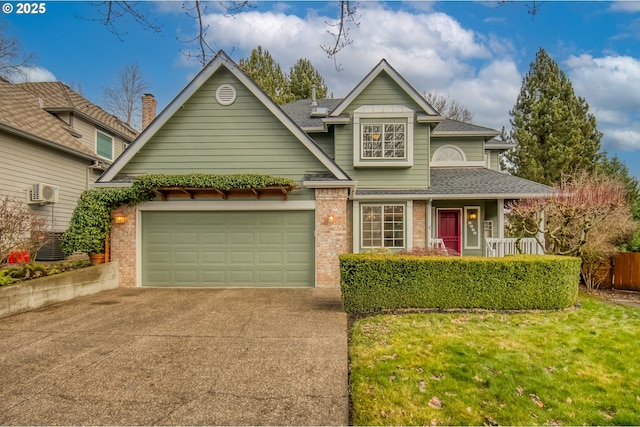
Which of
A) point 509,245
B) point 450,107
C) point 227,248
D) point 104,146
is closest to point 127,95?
point 104,146

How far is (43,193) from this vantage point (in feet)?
41.0

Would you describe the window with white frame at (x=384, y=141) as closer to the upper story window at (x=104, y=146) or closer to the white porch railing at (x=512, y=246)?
the white porch railing at (x=512, y=246)

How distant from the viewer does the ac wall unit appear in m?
12.4

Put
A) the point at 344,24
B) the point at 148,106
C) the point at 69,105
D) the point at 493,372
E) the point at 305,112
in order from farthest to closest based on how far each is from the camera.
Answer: the point at 148,106
the point at 69,105
the point at 305,112
the point at 493,372
the point at 344,24

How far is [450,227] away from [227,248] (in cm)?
842

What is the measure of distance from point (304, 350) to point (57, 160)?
46.9 ft

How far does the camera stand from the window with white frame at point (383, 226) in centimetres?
1174

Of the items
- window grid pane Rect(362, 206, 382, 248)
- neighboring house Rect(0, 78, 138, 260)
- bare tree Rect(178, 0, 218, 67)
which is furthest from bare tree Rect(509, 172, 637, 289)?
neighboring house Rect(0, 78, 138, 260)

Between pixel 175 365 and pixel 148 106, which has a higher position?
pixel 148 106

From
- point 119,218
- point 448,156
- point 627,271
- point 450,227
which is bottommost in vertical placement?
point 627,271

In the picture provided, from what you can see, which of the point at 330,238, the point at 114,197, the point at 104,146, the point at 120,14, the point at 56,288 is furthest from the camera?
the point at 104,146

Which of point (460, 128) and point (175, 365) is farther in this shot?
point (460, 128)

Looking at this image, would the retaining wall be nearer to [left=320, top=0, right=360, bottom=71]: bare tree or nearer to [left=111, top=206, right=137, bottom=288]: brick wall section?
[left=111, top=206, right=137, bottom=288]: brick wall section

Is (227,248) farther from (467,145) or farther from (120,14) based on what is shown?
(467,145)
